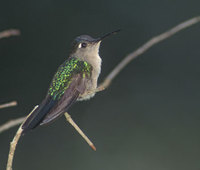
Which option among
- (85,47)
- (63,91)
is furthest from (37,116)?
(85,47)

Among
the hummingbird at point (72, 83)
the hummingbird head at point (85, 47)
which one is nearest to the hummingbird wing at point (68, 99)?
the hummingbird at point (72, 83)

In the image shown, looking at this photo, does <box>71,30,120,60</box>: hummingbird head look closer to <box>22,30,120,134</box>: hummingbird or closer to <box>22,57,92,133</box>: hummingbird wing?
<box>22,30,120,134</box>: hummingbird

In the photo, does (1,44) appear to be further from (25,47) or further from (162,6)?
(162,6)

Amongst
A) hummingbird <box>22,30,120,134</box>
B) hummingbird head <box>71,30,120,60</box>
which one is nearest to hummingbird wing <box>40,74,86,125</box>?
hummingbird <box>22,30,120,134</box>

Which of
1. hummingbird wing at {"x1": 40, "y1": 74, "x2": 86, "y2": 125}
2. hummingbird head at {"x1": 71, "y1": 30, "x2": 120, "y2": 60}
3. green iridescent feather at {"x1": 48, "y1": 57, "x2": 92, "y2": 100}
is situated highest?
hummingbird head at {"x1": 71, "y1": 30, "x2": 120, "y2": 60}

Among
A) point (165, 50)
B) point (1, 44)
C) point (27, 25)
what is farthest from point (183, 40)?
point (1, 44)

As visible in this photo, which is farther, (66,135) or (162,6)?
(162,6)

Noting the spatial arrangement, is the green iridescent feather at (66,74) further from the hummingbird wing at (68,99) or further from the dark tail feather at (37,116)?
the dark tail feather at (37,116)
